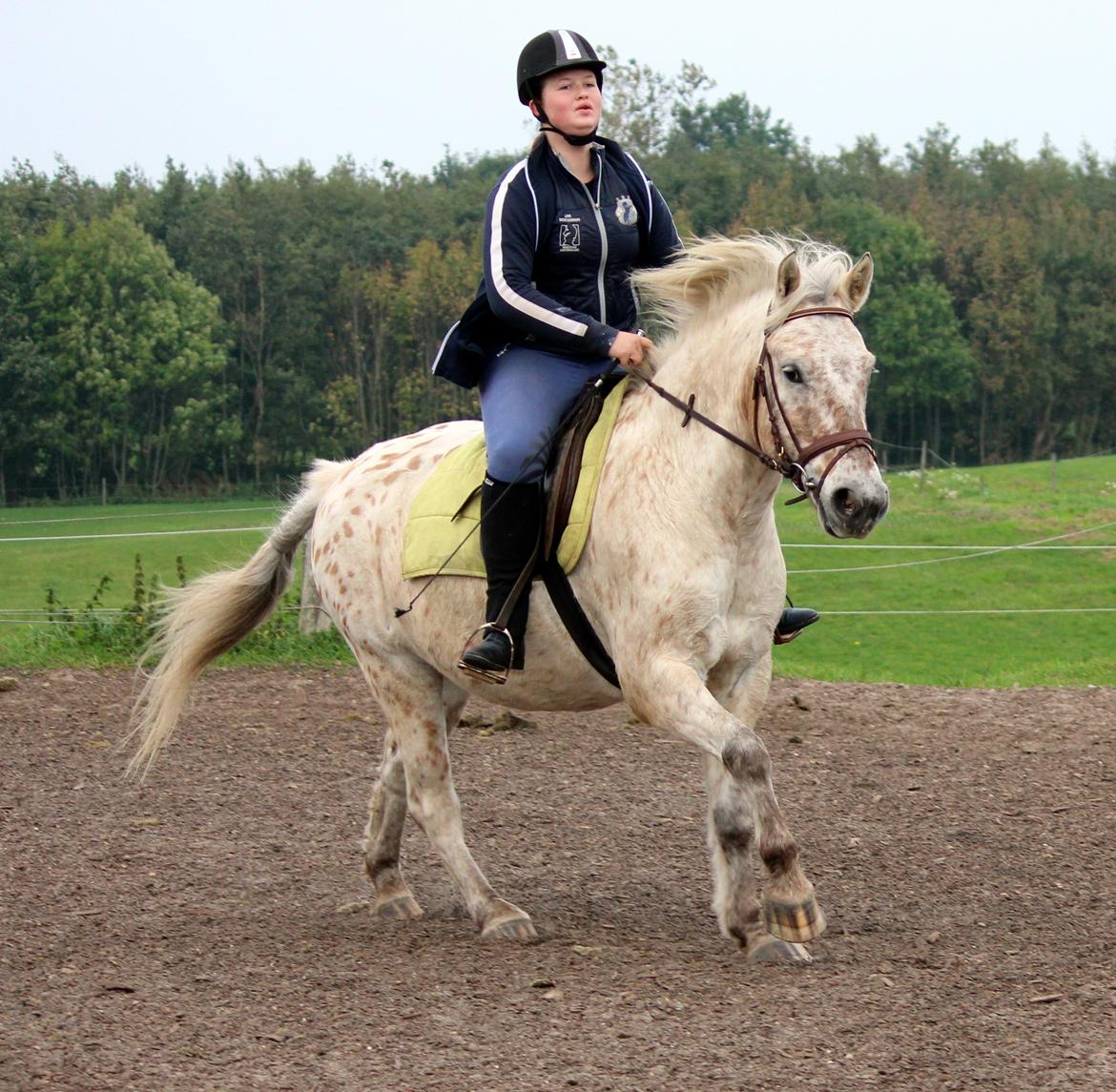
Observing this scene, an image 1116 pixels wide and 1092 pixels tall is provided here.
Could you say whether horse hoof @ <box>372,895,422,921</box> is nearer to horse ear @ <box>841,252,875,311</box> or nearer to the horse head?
the horse head

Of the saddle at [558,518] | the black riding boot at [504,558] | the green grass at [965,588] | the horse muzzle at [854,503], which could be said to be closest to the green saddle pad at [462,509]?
the saddle at [558,518]

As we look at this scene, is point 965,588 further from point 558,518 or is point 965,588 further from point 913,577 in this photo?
point 558,518

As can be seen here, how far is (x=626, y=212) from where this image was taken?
539 cm

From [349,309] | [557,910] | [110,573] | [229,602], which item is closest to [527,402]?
[557,910]

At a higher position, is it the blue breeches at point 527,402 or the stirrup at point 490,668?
the blue breeches at point 527,402

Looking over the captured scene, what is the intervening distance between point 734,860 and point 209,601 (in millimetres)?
2838

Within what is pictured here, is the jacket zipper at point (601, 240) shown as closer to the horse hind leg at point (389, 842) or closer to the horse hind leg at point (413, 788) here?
the horse hind leg at point (413, 788)

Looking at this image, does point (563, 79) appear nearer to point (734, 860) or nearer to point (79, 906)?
point (734, 860)

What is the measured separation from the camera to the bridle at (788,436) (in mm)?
4379

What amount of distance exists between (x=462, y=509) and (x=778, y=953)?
1912 mm

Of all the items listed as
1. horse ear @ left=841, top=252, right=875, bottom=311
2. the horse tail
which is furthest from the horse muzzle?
the horse tail

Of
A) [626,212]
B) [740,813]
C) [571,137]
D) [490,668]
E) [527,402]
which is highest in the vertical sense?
[571,137]

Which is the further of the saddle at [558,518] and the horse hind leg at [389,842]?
the horse hind leg at [389,842]

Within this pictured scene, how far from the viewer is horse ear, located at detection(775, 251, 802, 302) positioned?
4.62 m
